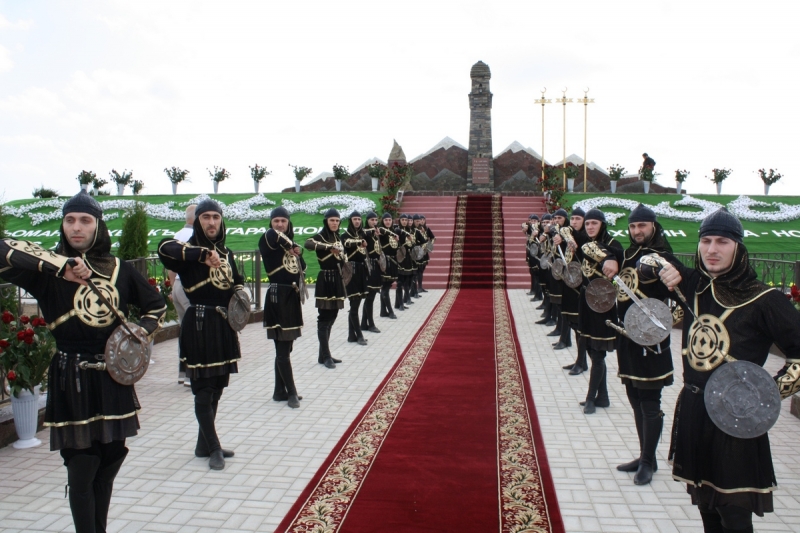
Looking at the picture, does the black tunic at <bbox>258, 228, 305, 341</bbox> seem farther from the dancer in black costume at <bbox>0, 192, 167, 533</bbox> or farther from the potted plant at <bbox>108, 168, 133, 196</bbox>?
the potted plant at <bbox>108, 168, 133, 196</bbox>

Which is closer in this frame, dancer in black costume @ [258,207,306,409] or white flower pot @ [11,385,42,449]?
white flower pot @ [11,385,42,449]

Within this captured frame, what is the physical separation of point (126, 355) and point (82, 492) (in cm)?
78

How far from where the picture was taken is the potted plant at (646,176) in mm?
28922

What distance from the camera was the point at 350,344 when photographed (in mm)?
10195

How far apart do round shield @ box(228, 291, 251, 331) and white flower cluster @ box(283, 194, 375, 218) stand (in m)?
19.7

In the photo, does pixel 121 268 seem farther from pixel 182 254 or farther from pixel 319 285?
pixel 319 285

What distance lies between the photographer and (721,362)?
3033mm

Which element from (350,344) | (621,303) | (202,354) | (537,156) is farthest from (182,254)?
(537,156)

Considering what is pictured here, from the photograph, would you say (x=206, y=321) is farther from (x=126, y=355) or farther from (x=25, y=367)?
(x=25, y=367)

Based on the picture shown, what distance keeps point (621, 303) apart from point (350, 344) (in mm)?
5840

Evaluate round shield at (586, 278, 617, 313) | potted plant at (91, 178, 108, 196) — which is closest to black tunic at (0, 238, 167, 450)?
round shield at (586, 278, 617, 313)

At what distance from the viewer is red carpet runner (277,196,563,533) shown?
4102 millimetres

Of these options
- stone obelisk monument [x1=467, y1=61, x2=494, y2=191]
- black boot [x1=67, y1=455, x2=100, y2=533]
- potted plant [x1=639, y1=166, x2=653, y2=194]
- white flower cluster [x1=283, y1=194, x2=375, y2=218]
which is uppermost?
stone obelisk monument [x1=467, y1=61, x2=494, y2=191]

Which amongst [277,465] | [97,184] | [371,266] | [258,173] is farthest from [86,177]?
[277,465]
